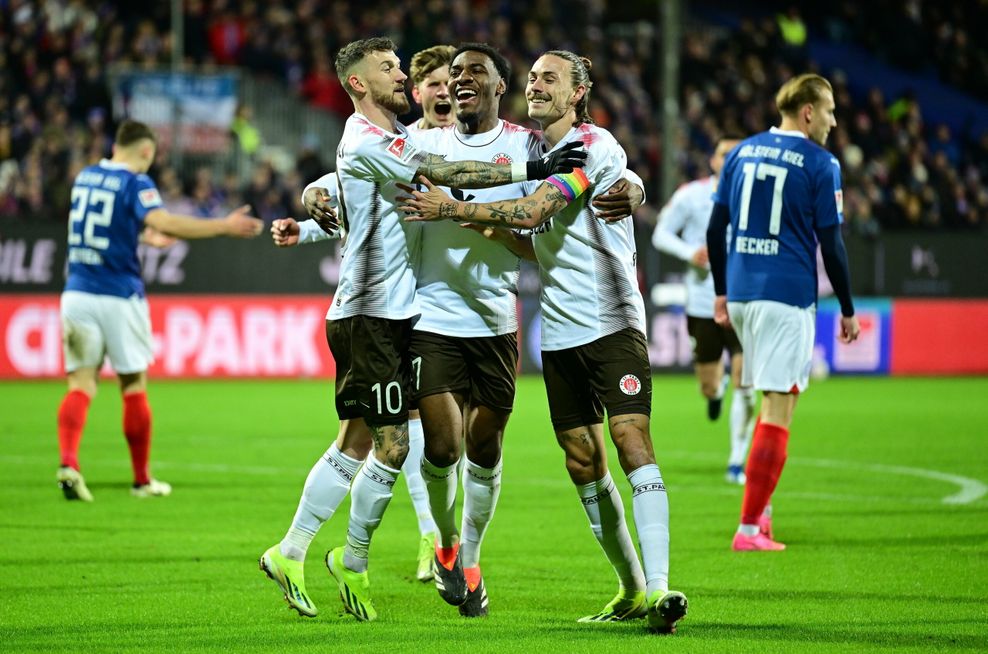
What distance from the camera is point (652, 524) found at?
18.7 feet

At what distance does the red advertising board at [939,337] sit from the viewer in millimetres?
22219

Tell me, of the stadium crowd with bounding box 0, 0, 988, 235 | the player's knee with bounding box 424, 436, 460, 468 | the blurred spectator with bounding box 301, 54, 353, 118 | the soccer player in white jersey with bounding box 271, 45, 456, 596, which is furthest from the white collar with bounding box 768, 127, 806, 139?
the blurred spectator with bounding box 301, 54, 353, 118

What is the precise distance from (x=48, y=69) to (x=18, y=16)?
3.95 feet

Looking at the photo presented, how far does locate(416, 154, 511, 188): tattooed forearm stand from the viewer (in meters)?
5.74

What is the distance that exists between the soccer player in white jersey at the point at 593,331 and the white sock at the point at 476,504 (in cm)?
40

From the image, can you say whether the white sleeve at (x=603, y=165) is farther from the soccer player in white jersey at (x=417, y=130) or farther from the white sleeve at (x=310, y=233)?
the white sleeve at (x=310, y=233)

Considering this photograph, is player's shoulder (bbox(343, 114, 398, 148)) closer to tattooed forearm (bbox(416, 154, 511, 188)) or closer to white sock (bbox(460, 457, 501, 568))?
tattooed forearm (bbox(416, 154, 511, 188))

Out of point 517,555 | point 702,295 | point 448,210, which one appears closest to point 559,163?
point 448,210

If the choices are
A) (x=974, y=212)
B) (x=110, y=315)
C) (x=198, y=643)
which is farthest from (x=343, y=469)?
(x=974, y=212)

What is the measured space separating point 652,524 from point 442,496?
1003mm

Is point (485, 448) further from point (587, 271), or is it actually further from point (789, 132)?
point (789, 132)

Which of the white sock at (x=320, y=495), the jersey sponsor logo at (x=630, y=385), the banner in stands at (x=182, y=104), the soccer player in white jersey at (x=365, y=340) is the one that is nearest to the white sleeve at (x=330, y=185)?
the soccer player in white jersey at (x=365, y=340)

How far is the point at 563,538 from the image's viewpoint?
8219 millimetres

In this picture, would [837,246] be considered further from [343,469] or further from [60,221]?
[60,221]
